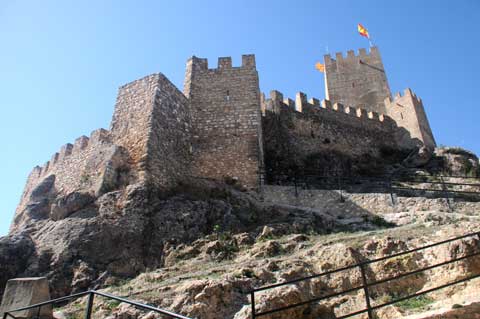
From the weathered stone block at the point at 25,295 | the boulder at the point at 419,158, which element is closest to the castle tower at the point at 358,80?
the boulder at the point at 419,158

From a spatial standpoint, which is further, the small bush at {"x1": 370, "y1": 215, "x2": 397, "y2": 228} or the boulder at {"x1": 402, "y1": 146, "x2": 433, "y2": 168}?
the boulder at {"x1": 402, "y1": 146, "x2": 433, "y2": 168}

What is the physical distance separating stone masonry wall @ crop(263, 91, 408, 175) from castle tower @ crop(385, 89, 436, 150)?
1.34 metres

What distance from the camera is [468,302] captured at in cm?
456

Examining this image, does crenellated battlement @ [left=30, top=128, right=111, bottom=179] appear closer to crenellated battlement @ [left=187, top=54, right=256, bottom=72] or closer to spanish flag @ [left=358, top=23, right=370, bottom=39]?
crenellated battlement @ [left=187, top=54, right=256, bottom=72]

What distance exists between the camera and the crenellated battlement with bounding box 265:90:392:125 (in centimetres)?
2191

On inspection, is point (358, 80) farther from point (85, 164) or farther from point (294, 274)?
point (294, 274)

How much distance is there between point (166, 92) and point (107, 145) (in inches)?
119

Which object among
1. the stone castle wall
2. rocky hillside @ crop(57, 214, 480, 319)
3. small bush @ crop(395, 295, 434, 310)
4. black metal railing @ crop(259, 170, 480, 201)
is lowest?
small bush @ crop(395, 295, 434, 310)

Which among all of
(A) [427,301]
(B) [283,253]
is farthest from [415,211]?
(A) [427,301]

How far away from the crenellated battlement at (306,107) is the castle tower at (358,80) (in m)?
5.98

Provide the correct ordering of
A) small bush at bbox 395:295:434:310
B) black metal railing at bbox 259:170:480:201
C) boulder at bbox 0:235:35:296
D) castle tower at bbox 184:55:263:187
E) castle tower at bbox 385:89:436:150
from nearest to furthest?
small bush at bbox 395:295:434:310, boulder at bbox 0:235:35:296, castle tower at bbox 184:55:263:187, black metal railing at bbox 259:170:480:201, castle tower at bbox 385:89:436:150

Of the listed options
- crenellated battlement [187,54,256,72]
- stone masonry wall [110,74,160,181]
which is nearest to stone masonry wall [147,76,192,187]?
stone masonry wall [110,74,160,181]

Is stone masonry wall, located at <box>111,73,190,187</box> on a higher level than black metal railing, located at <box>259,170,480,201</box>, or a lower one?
higher

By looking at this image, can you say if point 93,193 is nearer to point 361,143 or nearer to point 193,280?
point 193,280
